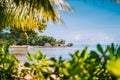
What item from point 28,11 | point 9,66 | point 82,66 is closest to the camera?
point 82,66

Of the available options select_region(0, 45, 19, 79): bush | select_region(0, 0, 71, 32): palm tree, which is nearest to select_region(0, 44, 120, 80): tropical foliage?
select_region(0, 45, 19, 79): bush

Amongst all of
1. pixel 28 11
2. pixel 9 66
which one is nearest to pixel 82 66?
pixel 9 66

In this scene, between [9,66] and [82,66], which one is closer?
[82,66]

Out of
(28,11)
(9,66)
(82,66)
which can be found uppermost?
(28,11)

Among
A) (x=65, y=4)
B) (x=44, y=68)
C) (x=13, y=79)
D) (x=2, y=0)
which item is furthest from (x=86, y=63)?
(x=2, y=0)

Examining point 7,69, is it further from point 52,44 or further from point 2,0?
point 52,44

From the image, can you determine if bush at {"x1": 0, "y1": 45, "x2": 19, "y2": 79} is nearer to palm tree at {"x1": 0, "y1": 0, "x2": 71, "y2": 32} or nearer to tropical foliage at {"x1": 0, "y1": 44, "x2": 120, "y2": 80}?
tropical foliage at {"x1": 0, "y1": 44, "x2": 120, "y2": 80}

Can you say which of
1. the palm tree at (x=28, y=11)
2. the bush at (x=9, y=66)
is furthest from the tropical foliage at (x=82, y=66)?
the palm tree at (x=28, y=11)

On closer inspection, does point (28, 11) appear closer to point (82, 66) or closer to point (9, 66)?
point (9, 66)

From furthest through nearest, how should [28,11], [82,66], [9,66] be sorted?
[28,11] → [9,66] → [82,66]

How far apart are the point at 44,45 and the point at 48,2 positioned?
125 m

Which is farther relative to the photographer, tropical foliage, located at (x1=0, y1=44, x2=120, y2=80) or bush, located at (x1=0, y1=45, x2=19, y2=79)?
bush, located at (x1=0, y1=45, x2=19, y2=79)

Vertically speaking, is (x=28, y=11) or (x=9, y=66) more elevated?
(x=28, y=11)

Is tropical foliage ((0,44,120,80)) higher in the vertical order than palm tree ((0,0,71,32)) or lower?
lower
